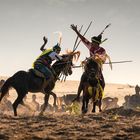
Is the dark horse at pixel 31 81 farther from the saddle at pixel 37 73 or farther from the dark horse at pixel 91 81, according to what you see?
the dark horse at pixel 91 81

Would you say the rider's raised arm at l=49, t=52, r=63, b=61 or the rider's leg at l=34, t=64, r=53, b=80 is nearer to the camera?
the rider's leg at l=34, t=64, r=53, b=80

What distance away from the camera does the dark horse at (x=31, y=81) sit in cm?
1312

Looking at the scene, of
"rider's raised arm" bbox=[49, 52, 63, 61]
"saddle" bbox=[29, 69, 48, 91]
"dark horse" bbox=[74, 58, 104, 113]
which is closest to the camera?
"dark horse" bbox=[74, 58, 104, 113]

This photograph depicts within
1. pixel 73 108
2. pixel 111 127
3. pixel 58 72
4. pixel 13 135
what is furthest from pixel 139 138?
pixel 58 72

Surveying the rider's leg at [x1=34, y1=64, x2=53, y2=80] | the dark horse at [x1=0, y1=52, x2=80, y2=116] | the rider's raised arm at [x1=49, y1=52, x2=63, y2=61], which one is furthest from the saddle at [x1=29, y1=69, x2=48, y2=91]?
the rider's raised arm at [x1=49, y1=52, x2=63, y2=61]

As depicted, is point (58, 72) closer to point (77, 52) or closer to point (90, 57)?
point (77, 52)

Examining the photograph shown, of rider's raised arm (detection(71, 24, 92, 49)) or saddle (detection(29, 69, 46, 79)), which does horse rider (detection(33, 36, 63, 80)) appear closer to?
saddle (detection(29, 69, 46, 79))

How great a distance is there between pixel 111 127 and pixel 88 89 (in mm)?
4274

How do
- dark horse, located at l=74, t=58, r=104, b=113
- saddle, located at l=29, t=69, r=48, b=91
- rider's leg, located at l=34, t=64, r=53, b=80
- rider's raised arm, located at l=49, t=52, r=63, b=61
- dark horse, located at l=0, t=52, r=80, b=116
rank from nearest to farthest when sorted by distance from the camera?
1. dark horse, located at l=74, t=58, r=104, b=113
2. dark horse, located at l=0, t=52, r=80, b=116
3. saddle, located at l=29, t=69, r=48, b=91
4. rider's leg, located at l=34, t=64, r=53, b=80
5. rider's raised arm, located at l=49, t=52, r=63, b=61

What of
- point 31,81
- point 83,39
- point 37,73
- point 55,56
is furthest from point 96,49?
point 31,81

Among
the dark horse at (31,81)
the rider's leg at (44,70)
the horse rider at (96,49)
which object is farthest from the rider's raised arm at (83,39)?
the rider's leg at (44,70)

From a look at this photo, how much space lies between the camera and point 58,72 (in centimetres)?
1459

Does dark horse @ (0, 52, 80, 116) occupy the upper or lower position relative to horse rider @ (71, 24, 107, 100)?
lower

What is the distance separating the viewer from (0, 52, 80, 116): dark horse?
43.0ft
